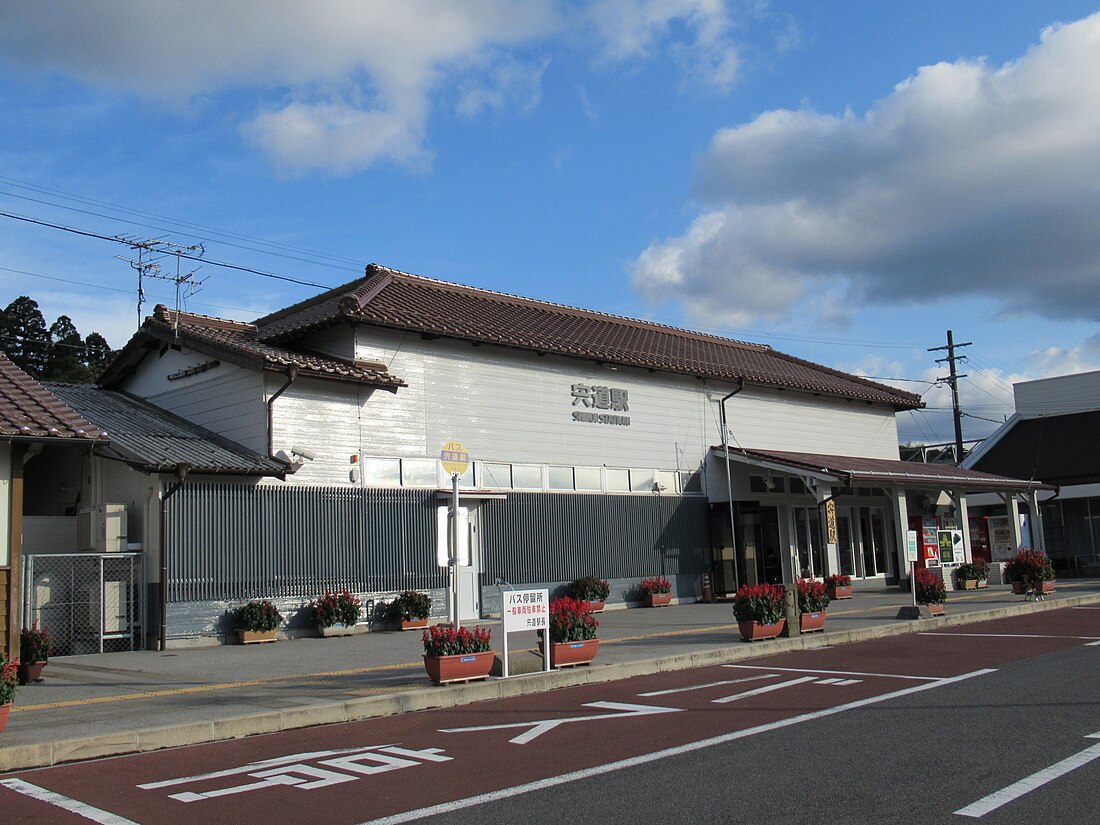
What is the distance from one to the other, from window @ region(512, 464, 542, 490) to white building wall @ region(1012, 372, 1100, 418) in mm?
29523

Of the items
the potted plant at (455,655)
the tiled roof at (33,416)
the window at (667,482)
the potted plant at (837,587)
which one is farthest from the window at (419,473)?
the potted plant at (837,587)

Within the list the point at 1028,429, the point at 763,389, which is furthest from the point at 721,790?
the point at 1028,429

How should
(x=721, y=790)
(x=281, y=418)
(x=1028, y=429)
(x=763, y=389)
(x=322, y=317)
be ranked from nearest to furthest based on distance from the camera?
(x=721, y=790), (x=281, y=418), (x=322, y=317), (x=763, y=389), (x=1028, y=429)

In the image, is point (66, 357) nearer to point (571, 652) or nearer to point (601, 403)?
point (601, 403)

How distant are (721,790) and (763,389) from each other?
23216mm

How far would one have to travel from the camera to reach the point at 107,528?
16594 mm

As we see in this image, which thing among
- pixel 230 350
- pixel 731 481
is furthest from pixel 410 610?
pixel 731 481

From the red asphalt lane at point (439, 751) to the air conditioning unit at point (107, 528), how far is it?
29.2 ft

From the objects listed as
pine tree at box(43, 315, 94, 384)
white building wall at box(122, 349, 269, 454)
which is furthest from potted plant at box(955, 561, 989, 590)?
pine tree at box(43, 315, 94, 384)

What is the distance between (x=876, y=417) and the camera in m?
33.0

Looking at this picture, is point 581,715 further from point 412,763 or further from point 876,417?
point 876,417

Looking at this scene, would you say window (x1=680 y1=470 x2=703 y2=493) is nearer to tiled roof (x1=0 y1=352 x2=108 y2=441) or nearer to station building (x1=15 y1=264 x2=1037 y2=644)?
station building (x1=15 y1=264 x2=1037 y2=644)

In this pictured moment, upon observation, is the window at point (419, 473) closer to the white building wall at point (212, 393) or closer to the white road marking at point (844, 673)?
the white building wall at point (212, 393)

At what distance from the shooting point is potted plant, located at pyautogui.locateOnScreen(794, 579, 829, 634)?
15742mm
